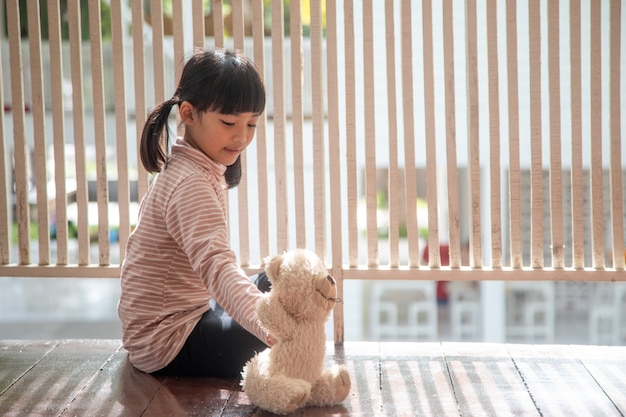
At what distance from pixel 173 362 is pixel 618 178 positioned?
114 centimetres

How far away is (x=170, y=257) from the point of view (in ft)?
5.10

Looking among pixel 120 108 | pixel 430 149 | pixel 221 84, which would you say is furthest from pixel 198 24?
pixel 430 149

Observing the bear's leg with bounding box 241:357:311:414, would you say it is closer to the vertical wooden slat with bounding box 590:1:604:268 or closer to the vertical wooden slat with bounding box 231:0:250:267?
the vertical wooden slat with bounding box 231:0:250:267

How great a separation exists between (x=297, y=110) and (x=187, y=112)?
440mm

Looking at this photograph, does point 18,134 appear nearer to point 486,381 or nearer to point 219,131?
point 219,131

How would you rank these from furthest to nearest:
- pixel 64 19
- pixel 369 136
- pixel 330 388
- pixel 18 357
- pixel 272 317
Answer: pixel 64 19 < pixel 369 136 < pixel 18 357 < pixel 330 388 < pixel 272 317

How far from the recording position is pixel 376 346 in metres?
1.89

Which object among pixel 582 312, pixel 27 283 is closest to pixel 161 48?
pixel 27 283

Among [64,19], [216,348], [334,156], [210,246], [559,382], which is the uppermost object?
[64,19]

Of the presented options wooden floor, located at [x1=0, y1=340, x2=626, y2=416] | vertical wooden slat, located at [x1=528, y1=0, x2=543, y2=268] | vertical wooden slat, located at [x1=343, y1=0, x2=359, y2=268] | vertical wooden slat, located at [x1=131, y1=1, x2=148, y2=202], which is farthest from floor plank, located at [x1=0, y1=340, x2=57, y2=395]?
vertical wooden slat, located at [x1=528, y1=0, x2=543, y2=268]

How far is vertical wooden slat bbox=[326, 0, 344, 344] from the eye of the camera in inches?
74.8

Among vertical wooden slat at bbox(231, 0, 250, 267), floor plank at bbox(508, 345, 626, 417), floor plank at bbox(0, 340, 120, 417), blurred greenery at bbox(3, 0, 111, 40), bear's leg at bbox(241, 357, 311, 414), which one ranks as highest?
blurred greenery at bbox(3, 0, 111, 40)

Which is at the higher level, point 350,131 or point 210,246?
point 350,131

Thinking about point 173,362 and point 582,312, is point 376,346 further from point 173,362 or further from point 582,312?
point 582,312
